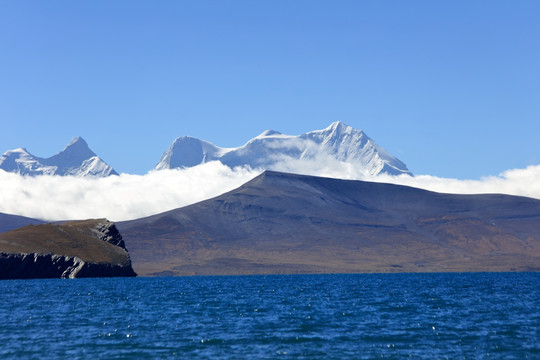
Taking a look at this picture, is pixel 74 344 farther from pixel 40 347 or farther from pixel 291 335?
pixel 291 335

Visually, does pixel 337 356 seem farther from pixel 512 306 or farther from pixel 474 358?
pixel 512 306

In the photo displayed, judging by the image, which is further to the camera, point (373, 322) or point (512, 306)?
point (512, 306)

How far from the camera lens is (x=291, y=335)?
64500 millimetres

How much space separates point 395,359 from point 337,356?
4355mm

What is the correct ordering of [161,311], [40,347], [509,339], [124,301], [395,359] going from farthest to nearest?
[124,301], [161,311], [509,339], [40,347], [395,359]

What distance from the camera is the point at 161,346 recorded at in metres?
58.4

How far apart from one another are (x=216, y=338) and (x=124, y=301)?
49215 millimetres

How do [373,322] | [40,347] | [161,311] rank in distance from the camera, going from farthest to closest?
[161,311] < [373,322] < [40,347]

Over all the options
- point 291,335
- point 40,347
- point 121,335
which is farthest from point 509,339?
point 40,347

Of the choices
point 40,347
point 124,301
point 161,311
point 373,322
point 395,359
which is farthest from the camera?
point 124,301

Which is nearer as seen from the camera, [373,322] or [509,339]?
[509,339]

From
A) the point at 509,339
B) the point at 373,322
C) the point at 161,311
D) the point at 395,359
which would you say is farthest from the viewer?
the point at 161,311

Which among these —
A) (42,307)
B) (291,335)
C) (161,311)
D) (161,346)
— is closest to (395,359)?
(291,335)

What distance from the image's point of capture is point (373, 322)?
74.8 meters
